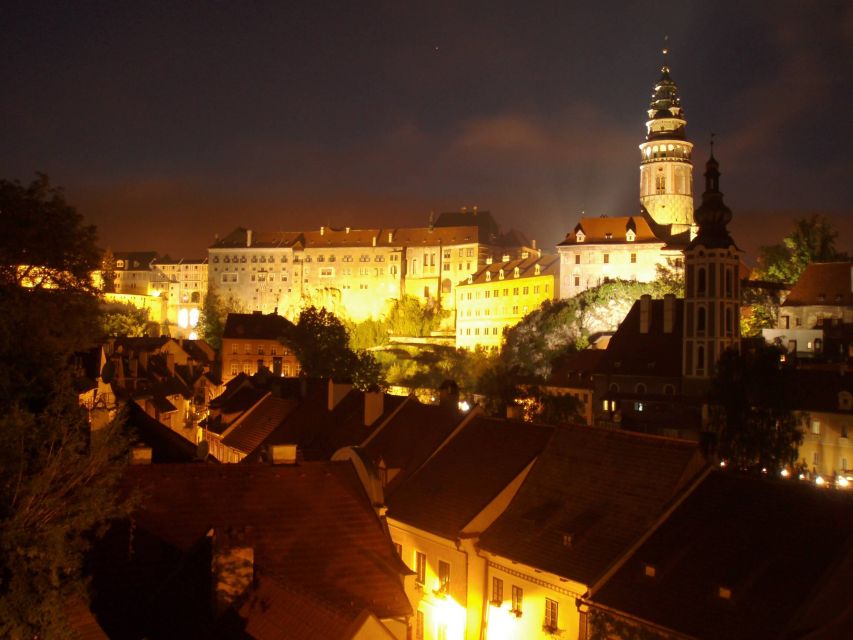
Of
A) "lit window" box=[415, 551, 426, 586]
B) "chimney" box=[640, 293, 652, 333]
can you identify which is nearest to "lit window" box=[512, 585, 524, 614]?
"lit window" box=[415, 551, 426, 586]

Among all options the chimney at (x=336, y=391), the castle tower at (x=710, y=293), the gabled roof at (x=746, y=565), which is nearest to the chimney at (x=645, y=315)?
the castle tower at (x=710, y=293)

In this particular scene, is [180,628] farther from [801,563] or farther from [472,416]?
[472,416]

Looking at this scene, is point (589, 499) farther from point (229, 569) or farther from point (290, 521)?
point (229, 569)

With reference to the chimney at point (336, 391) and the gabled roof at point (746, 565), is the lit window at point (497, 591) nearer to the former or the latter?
the gabled roof at point (746, 565)

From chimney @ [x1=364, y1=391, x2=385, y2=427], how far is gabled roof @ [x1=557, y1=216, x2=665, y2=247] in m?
74.1

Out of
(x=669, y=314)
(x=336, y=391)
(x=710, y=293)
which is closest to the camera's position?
(x=336, y=391)

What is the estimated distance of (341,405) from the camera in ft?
121

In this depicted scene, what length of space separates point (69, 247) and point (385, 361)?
9166cm

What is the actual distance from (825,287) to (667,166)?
130ft

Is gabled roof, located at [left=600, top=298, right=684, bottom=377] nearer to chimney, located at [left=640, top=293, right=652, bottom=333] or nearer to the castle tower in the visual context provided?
chimney, located at [left=640, top=293, right=652, bottom=333]

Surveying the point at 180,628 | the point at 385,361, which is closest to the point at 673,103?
the point at 385,361

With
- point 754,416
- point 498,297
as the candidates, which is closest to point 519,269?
point 498,297

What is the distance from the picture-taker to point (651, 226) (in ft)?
351

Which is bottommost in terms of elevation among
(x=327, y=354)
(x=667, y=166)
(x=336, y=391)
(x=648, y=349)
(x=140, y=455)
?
(x=140, y=455)
